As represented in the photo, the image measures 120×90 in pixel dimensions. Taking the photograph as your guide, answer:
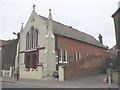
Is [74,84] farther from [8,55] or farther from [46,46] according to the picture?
[8,55]

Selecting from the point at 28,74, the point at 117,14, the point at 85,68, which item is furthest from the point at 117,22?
the point at 28,74

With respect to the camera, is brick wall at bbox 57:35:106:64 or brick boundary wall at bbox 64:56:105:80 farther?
brick wall at bbox 57:35:106:64

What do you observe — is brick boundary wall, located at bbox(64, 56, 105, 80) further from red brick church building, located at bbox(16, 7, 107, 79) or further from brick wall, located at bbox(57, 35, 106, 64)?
brick wall, located at bbox(57, 35, 106, 64)

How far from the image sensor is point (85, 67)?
2331 cm

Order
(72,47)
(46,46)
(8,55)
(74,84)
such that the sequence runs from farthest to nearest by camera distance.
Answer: (8,55), (72,47), (46,46), (74,84)

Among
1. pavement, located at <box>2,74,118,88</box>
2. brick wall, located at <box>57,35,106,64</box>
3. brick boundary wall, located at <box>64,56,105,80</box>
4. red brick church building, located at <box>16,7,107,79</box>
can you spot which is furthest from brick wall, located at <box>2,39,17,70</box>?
brick boundary wall, located at <box>64,56,105,80</box>

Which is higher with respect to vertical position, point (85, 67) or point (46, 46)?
point (46, 46)

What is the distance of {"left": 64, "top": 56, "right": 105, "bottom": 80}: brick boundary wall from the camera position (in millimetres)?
21125

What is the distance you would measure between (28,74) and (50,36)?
26.9 ft

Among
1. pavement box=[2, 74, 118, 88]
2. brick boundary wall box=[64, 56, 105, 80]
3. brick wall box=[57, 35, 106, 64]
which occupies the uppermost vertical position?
brick wall box=[57, 35, 106, 64]

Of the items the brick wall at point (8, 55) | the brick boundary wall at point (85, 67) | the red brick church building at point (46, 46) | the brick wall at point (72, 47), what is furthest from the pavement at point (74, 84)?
the brick wall at point (8, 55)

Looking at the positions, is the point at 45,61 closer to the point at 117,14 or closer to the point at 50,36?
the point at 50,36

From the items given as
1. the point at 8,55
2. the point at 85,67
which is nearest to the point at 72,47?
the point at 85,67

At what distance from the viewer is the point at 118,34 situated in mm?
18062
